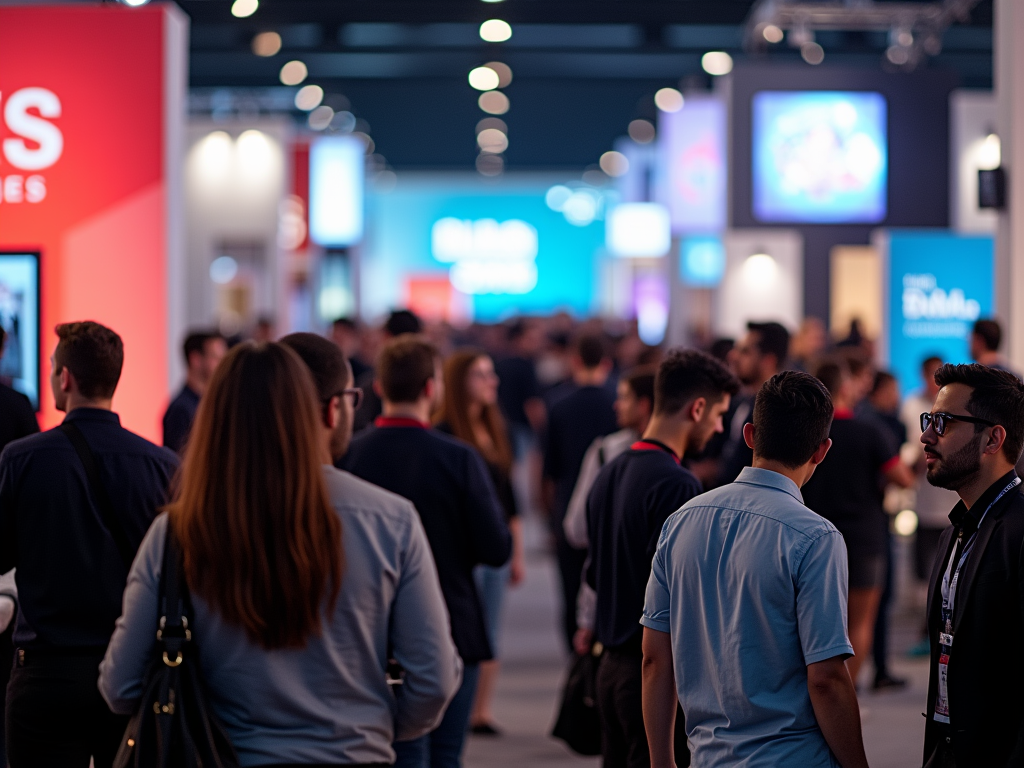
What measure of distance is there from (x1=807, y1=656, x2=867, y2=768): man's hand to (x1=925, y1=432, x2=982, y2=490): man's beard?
405mm

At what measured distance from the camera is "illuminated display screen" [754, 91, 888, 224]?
10.5 metres

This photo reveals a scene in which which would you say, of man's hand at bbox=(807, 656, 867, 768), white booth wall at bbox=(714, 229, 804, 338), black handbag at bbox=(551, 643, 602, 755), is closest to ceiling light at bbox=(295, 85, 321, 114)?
white booth wall at bbox=(714, 229, 804, 338)

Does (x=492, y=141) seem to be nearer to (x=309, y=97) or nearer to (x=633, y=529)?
(x=309, y=97)

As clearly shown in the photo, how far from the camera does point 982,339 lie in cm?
605

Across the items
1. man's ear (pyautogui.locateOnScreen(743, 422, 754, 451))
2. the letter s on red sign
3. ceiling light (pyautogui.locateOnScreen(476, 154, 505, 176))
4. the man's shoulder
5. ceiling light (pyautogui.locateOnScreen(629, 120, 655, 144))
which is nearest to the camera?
the man's shoulder

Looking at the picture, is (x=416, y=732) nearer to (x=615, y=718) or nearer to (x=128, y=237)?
(x=615, y=718)

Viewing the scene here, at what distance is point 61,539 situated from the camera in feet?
9.46

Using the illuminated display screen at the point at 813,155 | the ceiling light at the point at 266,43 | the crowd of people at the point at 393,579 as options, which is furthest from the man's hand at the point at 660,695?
the ceiling light at the point at 266,43

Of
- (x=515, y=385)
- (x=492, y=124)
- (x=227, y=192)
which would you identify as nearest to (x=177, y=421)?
(x=515, y=385)

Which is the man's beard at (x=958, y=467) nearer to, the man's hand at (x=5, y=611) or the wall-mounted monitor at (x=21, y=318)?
the man's hand at (x=5, y=611)

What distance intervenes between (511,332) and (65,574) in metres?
9.44

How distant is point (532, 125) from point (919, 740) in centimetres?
2058

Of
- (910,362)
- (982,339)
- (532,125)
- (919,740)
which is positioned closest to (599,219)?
(532,125)

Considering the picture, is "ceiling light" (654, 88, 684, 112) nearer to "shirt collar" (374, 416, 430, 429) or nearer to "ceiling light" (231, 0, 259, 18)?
"ceiling light" (231, 0, 259, 18)
